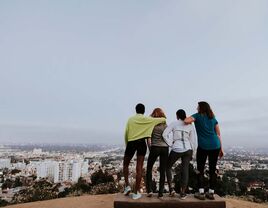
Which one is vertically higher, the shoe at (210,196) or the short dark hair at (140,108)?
the short dark hair at (140,108)

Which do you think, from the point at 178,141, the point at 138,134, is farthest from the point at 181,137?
the point at 138,134

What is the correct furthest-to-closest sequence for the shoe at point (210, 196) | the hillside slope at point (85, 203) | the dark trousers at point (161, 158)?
the hillside slope at point (85, 203) < the shoe at point (210, 196) < the dark trousers at point (161, 158)

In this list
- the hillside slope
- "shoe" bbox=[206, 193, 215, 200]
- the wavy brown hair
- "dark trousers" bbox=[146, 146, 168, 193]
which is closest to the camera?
"dark trousers" bbox=[146, 146, 168, 193]

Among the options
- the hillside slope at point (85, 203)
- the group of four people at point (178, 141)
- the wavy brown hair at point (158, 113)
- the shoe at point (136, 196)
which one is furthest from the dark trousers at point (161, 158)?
the hillside slope at point (85, 203)

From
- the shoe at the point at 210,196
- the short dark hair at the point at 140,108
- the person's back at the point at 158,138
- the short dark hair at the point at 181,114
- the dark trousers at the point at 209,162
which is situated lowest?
the shoe at the point at 210,196

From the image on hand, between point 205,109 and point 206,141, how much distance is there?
1.80 ft

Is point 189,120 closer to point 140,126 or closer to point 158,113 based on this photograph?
point 158,113

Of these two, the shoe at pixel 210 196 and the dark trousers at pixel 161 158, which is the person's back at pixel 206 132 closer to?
the dark trousers at pixel 161 158

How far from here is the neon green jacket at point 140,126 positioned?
5320 mm

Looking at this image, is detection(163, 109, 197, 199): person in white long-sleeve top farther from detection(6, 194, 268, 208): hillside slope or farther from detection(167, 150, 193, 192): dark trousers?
detection(6, 194, 268, 208): hillside slope

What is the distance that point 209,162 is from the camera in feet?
17.9

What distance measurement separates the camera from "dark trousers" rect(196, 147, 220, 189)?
5.39 meters

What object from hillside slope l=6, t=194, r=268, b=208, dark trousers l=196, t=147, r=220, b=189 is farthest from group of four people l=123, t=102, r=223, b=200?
hillside slope l=6, t=194, r=268, b=208

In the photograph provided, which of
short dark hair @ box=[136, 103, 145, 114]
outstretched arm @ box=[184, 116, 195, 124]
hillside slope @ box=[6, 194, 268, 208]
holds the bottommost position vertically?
hillside slope @ box=[6, 194, 268, 208]
